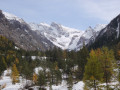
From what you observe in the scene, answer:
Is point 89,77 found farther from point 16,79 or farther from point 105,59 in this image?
point 16,79

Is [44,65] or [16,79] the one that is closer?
[16,79]

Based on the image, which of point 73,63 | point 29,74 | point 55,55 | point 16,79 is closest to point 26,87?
point 29,74

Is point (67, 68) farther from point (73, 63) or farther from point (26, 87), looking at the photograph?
point (26, 87)

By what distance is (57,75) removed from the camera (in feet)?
286

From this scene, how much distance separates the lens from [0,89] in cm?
7725

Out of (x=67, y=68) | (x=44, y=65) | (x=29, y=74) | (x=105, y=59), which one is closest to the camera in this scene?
(x=105, y=59)

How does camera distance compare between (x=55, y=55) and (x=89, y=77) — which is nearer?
(x=89, y=77)

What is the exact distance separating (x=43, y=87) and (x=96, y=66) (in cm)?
4735

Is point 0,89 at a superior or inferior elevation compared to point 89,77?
inferior

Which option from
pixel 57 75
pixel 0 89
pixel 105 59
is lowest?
pixel 0 89

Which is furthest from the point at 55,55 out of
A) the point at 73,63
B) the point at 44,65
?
the point at 73,63

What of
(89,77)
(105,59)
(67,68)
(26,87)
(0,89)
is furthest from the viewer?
(67,68)

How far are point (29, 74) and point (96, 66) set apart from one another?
2274 inches

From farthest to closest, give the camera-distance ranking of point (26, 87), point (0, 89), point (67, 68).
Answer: point (67, 68) < point (26, 87) < point (0, 89)
